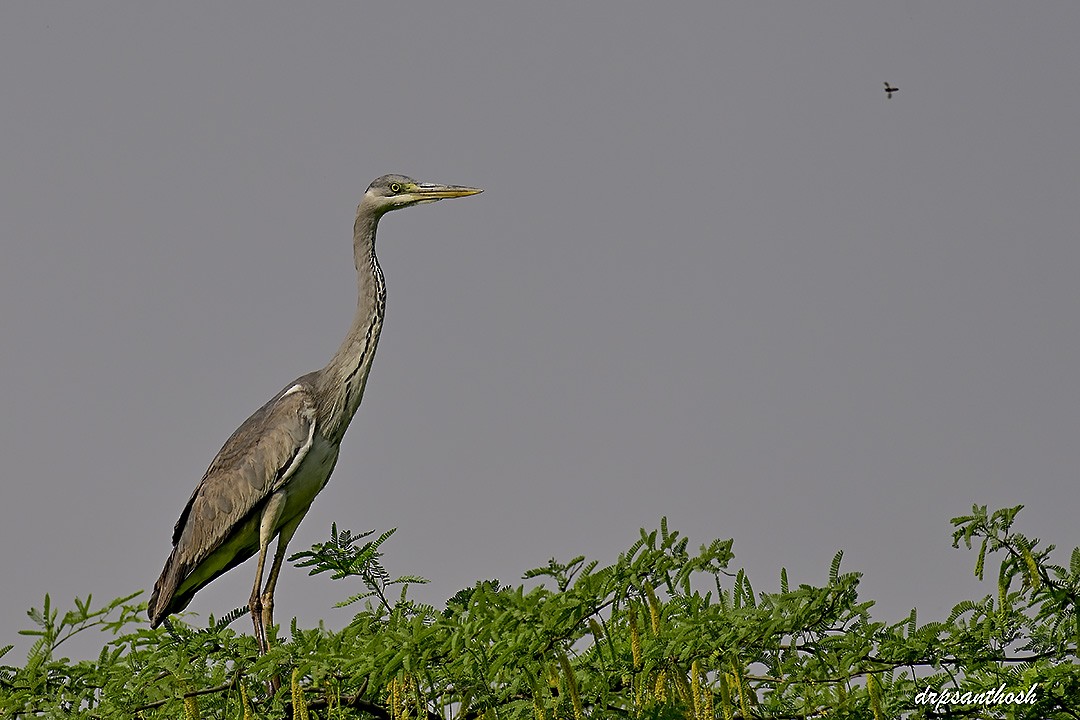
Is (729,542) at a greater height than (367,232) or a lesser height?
lesser

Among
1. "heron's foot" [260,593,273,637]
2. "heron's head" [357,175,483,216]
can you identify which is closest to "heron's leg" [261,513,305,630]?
"heron's foot" [260,593,273,637]

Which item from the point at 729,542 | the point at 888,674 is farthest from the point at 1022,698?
the point at 729,542

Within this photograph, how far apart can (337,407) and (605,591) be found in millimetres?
4965

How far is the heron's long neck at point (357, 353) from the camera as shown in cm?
823

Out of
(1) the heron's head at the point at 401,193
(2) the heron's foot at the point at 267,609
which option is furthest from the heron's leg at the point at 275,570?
(1) the heron's head at the point at 401,193

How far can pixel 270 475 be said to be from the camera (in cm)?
796

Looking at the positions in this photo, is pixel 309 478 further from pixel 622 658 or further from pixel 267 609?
pixel 622 658

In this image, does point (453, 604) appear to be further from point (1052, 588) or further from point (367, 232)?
point (367, 232)

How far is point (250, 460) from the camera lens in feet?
26.4

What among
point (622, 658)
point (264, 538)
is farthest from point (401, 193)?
point (622, 658)

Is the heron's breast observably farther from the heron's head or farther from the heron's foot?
the heron's head

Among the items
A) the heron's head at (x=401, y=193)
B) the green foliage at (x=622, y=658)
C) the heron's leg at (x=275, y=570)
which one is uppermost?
the heron's head at (x=401, y=193)

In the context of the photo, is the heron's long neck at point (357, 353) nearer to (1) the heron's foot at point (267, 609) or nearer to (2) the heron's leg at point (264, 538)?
(2) the heron's leg at point (264, 538)

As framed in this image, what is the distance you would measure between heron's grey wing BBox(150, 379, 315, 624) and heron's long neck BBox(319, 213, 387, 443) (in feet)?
0.45
